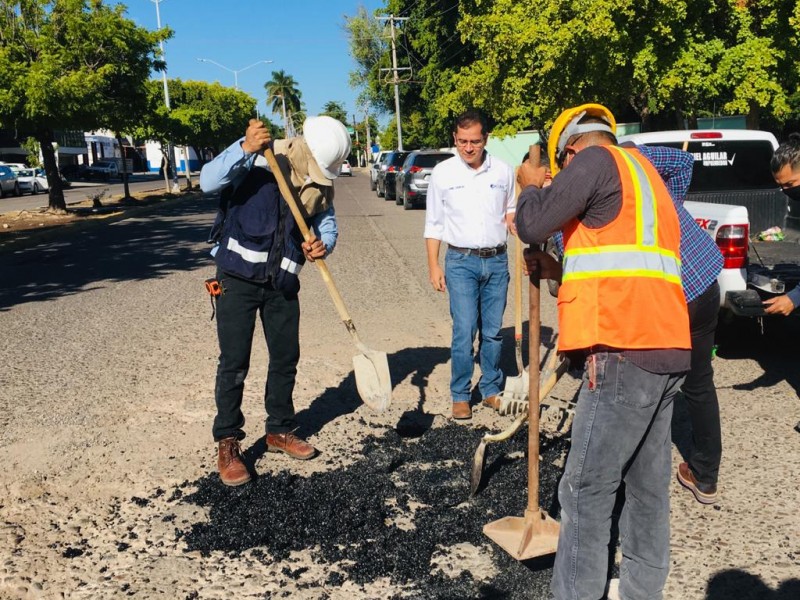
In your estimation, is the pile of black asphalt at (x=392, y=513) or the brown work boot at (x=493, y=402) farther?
the brown work boot at (x=493, y=402)

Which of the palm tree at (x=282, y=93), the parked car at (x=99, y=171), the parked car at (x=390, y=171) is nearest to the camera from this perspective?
the parked car at (x=390, y=171)

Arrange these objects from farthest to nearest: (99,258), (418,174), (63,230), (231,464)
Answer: (418,174) < (63,230) < (99,258) < (231,464)

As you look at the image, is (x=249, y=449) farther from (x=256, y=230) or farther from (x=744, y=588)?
(x=744, y=588)

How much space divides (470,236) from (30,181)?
4032cm

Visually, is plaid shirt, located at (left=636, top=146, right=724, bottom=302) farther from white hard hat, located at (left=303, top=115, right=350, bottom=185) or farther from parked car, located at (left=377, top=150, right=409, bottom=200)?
parked car, located at (left=377, top=150, right=409, bottom=200)

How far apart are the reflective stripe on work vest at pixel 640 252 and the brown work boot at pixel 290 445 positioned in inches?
102

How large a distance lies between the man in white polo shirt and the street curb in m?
13.1

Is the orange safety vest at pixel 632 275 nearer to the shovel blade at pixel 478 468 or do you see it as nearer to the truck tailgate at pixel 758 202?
the shovel blade at pixel 478 468

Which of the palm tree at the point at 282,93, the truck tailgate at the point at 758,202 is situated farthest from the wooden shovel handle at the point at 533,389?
the palm tree at the point at 282,93

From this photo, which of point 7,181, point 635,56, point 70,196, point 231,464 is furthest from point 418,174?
point 7,181

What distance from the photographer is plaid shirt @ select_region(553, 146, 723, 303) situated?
3143mm

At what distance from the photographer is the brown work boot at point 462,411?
17.3 feet

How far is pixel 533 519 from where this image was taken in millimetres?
3373

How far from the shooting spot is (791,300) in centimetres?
462
